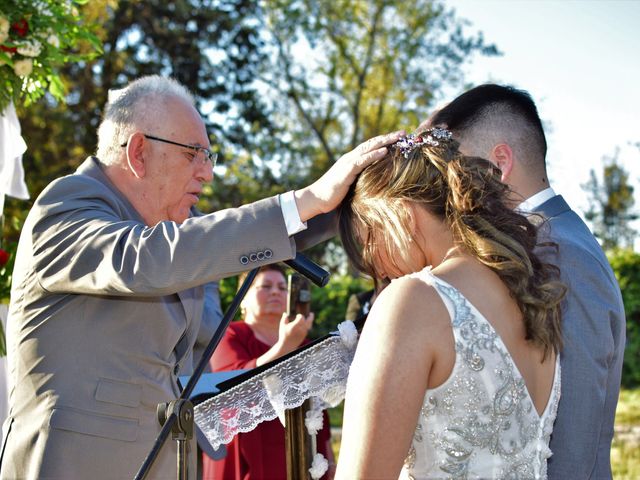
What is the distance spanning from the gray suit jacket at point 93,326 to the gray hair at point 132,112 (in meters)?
0.23

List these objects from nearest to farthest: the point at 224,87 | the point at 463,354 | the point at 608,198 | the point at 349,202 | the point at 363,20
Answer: the point at 463,354, the point at 349,202, the point at 224,87, the point at 363,20, the point at 608,198

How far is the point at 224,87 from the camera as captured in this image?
21031mm

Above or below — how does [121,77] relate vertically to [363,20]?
below

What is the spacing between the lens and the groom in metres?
2.71

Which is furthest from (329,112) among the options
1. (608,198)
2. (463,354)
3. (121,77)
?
(463,354)

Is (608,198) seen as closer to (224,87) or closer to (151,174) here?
(224,87)

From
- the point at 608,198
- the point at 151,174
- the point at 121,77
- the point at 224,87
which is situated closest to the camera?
the point at 151,174

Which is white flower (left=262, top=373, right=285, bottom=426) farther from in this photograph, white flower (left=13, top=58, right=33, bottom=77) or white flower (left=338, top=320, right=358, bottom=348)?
white flower (left=13, top=58, right=33, bottom=77)

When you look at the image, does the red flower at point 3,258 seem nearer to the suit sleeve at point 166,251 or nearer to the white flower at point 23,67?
the white flower at point 23,67

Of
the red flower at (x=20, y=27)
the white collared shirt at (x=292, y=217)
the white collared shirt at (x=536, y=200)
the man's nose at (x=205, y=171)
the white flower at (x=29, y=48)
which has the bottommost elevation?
the white collared shirt at (x=292, y=217)

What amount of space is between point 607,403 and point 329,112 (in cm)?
2560

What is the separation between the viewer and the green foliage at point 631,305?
15.3 m

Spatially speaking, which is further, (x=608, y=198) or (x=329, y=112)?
(x=608, y=198)

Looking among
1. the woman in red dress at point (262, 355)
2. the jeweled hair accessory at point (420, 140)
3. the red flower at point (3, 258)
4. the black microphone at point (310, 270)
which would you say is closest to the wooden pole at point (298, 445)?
the black microphone at point (310, 270)
